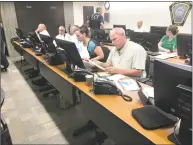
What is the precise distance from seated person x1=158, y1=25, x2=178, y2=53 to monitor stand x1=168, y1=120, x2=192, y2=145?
2848mm

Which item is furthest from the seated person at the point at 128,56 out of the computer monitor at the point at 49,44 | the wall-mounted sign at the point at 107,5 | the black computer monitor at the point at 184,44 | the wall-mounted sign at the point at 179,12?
the wall-mounted sign at the point at 107,5

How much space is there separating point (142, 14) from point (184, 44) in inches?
178

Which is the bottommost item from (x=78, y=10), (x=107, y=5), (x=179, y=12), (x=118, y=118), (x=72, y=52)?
(x=118, y=118)

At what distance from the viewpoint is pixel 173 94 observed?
1.01m

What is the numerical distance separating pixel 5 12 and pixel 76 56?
6055 mm

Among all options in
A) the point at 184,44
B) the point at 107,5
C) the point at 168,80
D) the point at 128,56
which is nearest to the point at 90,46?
the point at 128,56

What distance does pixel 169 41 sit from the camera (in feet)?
12.4

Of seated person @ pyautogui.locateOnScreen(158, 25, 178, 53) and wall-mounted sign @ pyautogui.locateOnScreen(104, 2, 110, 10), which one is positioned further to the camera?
wall-mounted sign @ pyautogui.locateOnScreen(104, 2, 110, 10)

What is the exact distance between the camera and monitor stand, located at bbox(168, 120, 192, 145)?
3.18 feet

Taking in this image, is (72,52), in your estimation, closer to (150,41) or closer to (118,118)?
(118,118)

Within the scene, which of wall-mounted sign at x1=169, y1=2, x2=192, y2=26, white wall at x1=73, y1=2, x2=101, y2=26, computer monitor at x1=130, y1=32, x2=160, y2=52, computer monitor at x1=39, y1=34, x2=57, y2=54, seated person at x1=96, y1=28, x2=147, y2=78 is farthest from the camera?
white wall at x1=73, y1=2, x2=101, y2=26

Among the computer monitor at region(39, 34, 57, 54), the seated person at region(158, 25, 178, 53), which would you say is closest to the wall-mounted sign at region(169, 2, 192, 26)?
the seated person at region(158, 25, 178, 53)

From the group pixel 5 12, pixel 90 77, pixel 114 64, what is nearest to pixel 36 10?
pixel 5 12

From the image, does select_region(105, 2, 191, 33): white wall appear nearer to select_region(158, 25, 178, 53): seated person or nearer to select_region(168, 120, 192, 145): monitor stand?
select_region(158, 25, 178, 53): seated person
